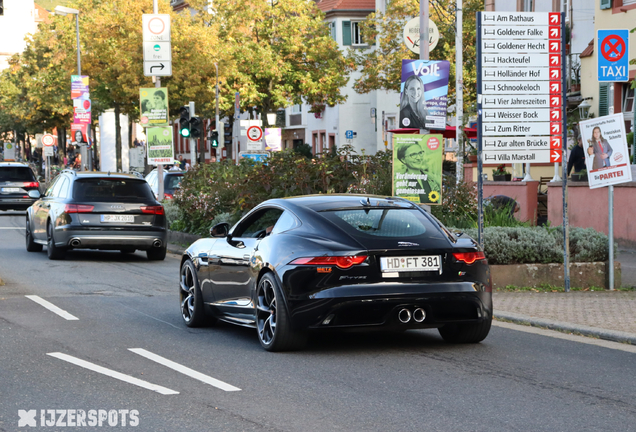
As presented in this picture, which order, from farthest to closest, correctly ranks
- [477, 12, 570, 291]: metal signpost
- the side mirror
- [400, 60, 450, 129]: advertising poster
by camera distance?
[400, 60, 450, 129]: advertising poster → [477, 12, 570, 291]: metal signpost → the side mirror

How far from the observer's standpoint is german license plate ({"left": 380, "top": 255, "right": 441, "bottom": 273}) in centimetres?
854

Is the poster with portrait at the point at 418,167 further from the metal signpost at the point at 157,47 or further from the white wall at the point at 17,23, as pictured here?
the white wall at the point at 17,23

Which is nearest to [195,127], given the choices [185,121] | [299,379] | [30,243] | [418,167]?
[185,121]

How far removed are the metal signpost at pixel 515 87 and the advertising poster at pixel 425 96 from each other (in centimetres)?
221

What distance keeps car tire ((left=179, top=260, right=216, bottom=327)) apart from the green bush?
4.51 meters

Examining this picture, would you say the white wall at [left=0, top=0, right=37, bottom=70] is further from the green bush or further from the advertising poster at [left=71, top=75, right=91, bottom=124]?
the green bush

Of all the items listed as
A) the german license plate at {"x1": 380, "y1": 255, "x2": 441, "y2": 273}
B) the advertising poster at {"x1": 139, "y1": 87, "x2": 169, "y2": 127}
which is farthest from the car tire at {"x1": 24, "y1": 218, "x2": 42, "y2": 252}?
the german license plate at {"x1": 380, "y1": 255, "x2": 441, "y2": 273}

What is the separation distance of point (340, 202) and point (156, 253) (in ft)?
35.1

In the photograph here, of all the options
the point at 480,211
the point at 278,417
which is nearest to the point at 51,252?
the point at 480,211

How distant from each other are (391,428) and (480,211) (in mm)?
7434

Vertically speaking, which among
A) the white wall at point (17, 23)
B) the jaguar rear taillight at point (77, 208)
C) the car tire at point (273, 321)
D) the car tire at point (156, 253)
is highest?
the white wall at point (17, 23)

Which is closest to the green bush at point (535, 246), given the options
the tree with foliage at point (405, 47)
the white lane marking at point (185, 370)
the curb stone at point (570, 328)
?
the curb stone at point (570, 328)

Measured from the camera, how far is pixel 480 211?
43.5 feet

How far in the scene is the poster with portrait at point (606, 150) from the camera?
1328 cm
